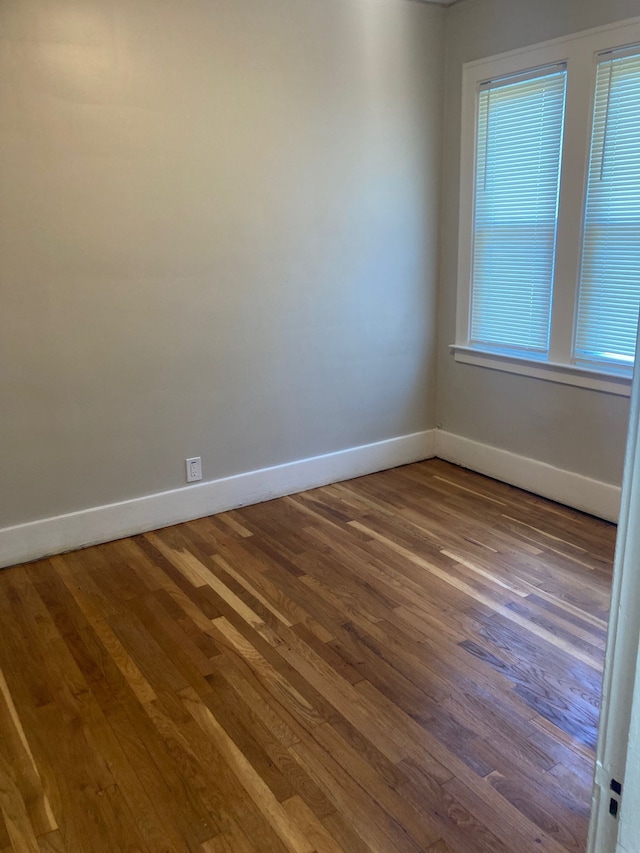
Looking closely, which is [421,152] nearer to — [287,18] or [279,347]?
[287,18]

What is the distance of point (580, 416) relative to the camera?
11.3 feet

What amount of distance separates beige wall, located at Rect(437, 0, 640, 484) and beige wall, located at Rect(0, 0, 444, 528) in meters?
0.12

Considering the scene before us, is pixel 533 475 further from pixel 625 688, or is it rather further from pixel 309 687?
pixel 625 688

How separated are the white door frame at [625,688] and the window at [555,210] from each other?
266 cm

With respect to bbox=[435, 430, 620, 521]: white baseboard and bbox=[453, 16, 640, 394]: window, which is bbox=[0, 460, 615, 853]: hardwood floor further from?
bbox=[453, 16, 640, 394]: window

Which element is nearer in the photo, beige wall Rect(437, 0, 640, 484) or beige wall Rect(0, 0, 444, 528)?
beige wall Rect(0, 0, 444, 528)

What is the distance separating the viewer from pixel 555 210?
3.39m

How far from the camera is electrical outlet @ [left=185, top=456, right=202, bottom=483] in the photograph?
3.41 m

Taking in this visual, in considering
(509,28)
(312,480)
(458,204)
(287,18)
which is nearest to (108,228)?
(287,18)

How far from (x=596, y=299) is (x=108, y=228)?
233cm

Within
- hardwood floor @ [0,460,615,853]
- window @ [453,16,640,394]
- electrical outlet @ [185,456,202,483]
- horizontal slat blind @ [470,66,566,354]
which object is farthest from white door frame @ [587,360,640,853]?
horizontal slat blind @ [470,66,566,354]

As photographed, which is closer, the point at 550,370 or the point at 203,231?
the point at 203,231

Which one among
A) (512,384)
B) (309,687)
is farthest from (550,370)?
(309,687)

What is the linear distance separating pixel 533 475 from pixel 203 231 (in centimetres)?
220
